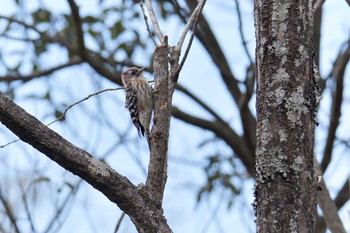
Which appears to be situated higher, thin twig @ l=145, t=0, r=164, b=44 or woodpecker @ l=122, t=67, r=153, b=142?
woodpecker @ l=122, t=67, r=153, b=142

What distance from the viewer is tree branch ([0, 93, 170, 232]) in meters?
2.08

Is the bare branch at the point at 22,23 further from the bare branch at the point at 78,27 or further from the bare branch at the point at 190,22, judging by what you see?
the bare branch at the point at 190,22

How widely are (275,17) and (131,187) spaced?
2.37 ft

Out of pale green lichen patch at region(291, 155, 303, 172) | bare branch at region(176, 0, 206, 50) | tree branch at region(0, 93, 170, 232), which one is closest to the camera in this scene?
tree branch at region(0, 93, 170, 232)

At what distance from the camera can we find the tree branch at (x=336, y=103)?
5488 mm

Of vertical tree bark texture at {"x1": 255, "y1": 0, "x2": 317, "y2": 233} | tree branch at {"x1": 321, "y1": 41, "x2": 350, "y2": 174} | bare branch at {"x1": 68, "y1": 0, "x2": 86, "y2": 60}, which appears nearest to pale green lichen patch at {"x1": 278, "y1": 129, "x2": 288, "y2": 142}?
vertical tree bark texture at {"x1": 255, "y1": 0, "x2": 317, "y2": 233}

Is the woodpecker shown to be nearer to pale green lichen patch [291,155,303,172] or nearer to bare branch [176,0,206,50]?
bare branch [176,0,206,50]

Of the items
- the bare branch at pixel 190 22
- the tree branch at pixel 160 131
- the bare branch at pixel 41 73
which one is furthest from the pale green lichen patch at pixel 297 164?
the bare branch at pixel 41 73

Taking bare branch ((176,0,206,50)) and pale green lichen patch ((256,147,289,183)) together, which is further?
bare branch ((176,0,206,50))

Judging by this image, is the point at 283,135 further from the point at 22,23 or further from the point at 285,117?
the point at 22,23

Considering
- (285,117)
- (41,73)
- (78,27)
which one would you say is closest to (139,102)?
(78,27)

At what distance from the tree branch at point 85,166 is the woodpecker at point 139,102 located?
2.50 m

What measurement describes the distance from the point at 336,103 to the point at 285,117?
11.2 feet

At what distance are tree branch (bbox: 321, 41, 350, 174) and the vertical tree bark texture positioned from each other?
10.4ft
